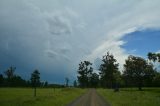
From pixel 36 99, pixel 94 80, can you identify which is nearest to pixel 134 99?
pixel 36 99

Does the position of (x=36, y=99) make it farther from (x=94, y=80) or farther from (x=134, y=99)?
(x=94, y=80)

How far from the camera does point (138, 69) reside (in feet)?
356

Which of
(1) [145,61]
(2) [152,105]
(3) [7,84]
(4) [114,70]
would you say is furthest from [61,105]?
(3) [7,84]

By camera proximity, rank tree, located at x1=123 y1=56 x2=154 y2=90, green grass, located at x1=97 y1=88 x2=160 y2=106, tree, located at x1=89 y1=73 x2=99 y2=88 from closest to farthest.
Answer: green grass, located at x1=97 y1=88 x2=160 y2=106 → tree, located at x1=123 y1=56 x2=154 y2=90 → tree, located at x1=89 y1=73 x2=99 y2=88

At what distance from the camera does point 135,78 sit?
10962cm

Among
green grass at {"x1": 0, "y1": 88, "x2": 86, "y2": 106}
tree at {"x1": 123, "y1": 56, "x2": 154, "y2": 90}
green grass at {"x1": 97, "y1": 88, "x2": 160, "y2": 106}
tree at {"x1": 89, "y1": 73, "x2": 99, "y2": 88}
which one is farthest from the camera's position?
tree at {"x1": 89, "y1": 73, "x2": 99, "y2": 88}

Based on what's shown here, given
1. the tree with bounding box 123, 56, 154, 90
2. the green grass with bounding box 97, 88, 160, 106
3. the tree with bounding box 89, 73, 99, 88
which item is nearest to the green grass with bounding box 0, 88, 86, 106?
the green grass with bounding box 97, 88, 160, 106

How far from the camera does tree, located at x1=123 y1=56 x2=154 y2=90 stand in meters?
107

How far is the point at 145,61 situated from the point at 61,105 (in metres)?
82.0

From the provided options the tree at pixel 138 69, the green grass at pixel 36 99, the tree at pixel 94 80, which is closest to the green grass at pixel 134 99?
the green grass at pixel 36 99

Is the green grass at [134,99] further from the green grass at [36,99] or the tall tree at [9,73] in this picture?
the tall tree at [9,73]

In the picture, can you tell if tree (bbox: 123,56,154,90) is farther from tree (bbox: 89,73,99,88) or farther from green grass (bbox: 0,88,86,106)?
tree (bbox: 89,73,99,88)

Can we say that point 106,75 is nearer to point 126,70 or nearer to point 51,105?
point 126,70

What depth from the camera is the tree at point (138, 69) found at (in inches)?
4227
